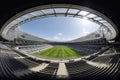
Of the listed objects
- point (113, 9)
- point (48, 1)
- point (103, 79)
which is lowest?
point (103, 79)

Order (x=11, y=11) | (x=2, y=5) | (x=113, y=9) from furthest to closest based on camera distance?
(x=11, y=11)
(x=113, y=9)
(x=2, y=5)

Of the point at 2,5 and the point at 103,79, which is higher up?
the point at 2,5

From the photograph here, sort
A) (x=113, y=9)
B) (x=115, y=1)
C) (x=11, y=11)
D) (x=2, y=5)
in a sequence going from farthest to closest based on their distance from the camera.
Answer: (x=11, y=11) → (x=113, y=9) → (x=2, y=5) → (x=115, y=1)

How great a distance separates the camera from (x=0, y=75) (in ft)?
38.5

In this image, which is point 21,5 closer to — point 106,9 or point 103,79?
point 106,9

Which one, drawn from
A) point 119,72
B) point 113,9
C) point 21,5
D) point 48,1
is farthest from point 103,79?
point 21,5

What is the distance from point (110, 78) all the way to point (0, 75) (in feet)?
30.2

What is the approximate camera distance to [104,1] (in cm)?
1148

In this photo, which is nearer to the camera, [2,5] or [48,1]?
[2,5]

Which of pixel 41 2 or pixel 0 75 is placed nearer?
pixel 0 75

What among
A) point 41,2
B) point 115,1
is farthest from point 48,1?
point 115,1

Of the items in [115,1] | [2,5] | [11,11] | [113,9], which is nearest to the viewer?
[115,1]

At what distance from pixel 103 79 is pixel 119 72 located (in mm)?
1881

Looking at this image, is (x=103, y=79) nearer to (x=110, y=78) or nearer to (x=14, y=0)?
(x=110, y=78)
